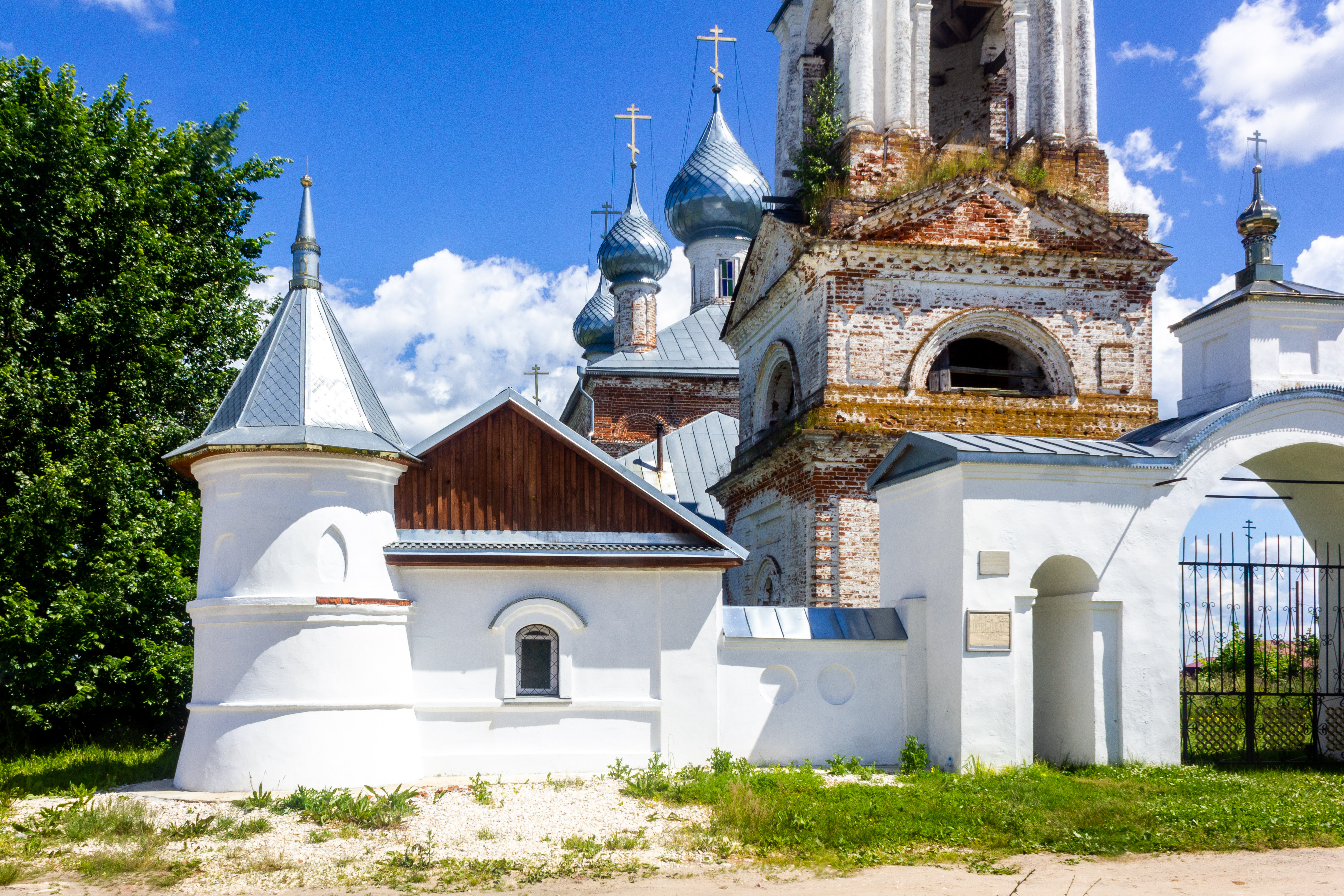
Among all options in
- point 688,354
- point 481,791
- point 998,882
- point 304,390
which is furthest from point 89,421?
point 688,354

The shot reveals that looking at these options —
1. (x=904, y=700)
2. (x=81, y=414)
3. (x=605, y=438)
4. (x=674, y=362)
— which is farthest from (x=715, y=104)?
(x=904, y=700)

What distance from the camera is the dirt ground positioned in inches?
273

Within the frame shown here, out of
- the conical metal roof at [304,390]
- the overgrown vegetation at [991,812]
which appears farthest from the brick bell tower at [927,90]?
the overgrown vegetation at [991,812]

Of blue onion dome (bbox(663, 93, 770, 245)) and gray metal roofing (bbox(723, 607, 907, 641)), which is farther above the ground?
blue onion dome (bbox(663, 93, 770, 245))

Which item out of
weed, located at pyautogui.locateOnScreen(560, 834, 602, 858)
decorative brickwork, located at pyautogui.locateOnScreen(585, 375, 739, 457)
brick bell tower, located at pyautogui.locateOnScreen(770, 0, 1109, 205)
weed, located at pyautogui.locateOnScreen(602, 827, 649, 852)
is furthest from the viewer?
decorative brickwork, located at pyautogui.locateOnScreen(585, 375, 739, 457)

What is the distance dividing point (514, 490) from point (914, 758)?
4.52 metres

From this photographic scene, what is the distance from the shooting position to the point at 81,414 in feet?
45.0

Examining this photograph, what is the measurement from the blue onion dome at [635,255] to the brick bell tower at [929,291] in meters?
14.2

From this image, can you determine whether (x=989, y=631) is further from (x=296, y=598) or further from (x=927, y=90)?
(x=927, y=90)

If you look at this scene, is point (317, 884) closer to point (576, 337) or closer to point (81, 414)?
point (81, 414)

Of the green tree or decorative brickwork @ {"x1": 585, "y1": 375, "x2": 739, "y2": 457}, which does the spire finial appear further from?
decorative brickwork @ {"x1": 585, "y1": 375, "x2": 739, "y2": 457}

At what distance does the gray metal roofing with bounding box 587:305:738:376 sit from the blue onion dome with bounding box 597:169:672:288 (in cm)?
162

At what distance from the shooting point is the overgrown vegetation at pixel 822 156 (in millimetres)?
15617

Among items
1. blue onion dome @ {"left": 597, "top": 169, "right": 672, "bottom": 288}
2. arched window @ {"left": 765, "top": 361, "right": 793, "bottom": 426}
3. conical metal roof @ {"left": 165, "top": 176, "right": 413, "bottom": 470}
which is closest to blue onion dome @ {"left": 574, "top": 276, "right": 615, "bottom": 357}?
blue onion dome @ {"left": 597, "top": 169, "right": 672, "bottom": 288}
